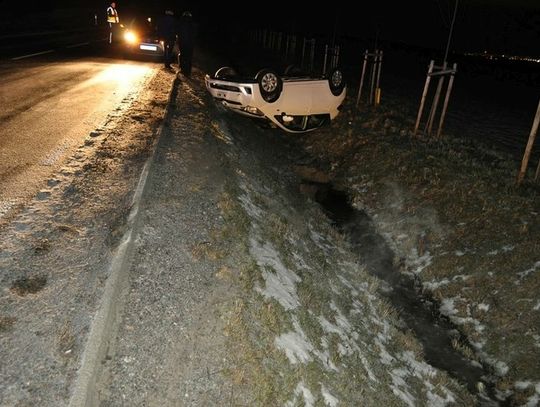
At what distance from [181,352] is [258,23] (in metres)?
48.3

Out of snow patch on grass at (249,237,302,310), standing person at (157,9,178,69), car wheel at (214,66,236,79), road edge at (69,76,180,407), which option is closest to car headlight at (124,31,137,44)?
standing person at (157,9,178,69)

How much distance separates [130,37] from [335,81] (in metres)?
11.3

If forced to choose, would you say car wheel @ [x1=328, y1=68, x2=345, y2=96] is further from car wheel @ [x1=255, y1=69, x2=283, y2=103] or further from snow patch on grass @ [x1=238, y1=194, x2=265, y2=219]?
snow patch on grass @ [x1=238, y1=194, x2=265, y2=219]

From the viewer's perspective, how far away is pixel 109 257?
4.15 metres

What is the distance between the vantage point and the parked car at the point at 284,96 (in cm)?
864

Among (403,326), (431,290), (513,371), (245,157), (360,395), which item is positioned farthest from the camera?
(245,157)

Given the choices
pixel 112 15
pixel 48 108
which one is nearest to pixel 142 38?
pixel 112 15

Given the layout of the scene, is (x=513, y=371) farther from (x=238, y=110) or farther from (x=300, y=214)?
(x=238, y=110)

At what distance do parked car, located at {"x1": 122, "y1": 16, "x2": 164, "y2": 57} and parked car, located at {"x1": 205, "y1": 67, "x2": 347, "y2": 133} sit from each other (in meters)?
8.20

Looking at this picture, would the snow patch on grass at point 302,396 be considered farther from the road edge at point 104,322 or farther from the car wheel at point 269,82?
the car wheel at point 269,82

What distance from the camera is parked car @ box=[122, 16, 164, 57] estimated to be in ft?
53.1

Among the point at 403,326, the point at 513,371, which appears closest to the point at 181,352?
the point at 403,326

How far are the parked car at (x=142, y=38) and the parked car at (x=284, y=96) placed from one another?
8.20 metres

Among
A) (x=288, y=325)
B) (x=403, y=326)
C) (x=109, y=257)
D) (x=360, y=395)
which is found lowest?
(x=403, y=326)
